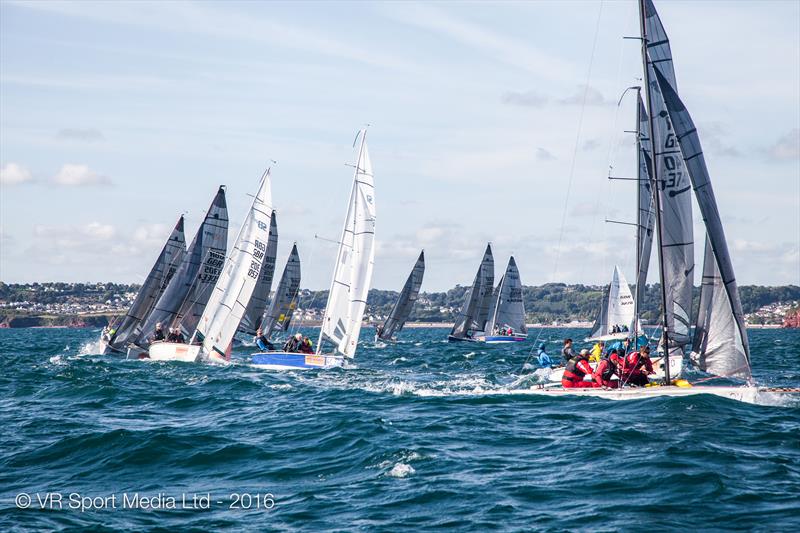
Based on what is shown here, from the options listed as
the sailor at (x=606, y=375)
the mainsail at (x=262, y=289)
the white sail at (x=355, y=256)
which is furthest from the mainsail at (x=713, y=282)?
the mainsail at (x=262, y=289)

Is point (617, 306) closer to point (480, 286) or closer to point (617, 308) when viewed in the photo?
point (617, 308)

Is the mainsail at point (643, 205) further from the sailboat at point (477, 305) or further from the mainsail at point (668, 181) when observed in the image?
the sailboat at point (477, 305)

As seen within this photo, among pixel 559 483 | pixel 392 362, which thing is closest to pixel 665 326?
pixel 559 483

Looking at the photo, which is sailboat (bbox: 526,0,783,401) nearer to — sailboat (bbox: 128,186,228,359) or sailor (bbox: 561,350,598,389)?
sailor (bbox: 561,350,598,389)

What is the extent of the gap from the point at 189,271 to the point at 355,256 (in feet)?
41.9

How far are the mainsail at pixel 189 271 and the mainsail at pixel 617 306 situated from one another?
98.2ft

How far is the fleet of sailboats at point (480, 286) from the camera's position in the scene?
78.3 ft

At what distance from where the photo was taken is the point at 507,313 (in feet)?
270

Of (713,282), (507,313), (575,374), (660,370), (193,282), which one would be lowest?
(660,370)

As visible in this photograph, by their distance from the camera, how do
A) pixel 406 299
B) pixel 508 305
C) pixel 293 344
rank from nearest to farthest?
pixel 293 344 < pixel 406 299 < pixel 508 305

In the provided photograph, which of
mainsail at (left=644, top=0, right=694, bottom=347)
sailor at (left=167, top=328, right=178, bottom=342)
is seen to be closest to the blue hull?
sailor at (left=167, top=328, right=178, bottom=342)

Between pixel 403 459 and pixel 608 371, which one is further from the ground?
pixel 608 371

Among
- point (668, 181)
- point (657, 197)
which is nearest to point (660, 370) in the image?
point (668, 181)

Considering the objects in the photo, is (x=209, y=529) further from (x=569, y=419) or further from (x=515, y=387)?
(x=515, y=387)
